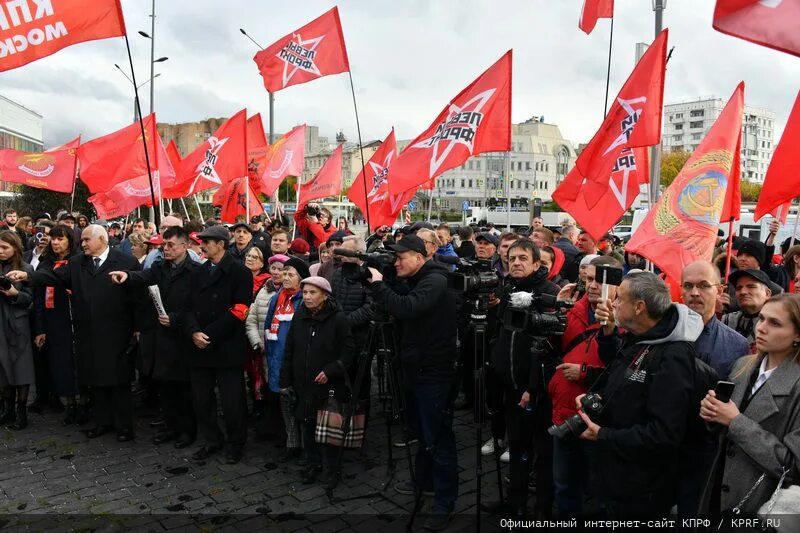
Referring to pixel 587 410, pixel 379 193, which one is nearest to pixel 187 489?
pixel 587 410

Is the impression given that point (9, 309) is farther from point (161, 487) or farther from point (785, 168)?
point (785, 168)

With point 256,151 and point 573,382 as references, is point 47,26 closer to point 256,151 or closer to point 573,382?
point 573,382

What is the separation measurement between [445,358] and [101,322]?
145 inches

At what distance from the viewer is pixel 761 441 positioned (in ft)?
9.30

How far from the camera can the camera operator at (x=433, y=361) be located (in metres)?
4.60

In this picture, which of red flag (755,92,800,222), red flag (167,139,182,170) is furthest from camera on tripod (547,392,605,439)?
red flag (167,139,182,170)

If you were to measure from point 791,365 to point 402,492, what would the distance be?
3110 mm

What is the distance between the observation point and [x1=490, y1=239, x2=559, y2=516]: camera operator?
4.49 m

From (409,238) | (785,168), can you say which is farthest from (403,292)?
(785,168)

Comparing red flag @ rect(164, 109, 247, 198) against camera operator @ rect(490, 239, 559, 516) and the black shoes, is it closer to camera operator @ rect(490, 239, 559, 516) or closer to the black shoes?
the black shoes

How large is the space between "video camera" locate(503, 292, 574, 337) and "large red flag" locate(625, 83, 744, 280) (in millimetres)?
1210

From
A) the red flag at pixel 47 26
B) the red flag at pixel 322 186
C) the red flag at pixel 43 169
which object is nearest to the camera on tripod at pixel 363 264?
the red flag at pixel 47 26

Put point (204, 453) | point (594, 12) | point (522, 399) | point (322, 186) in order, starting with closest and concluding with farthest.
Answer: point (522, 399)
point (204, 453)
point (594, 12)
point (322, 186)

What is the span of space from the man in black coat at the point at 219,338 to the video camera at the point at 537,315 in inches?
111
